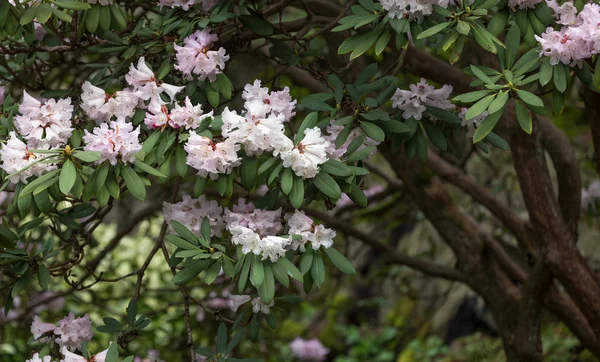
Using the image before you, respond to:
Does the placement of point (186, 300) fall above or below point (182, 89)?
below

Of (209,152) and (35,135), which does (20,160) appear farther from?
(209,152)

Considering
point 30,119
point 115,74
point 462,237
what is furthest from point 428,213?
point 30,119

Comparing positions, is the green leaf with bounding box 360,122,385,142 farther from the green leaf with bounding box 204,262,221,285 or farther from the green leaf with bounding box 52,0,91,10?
the green leaf with bounding box 52,0,91,10

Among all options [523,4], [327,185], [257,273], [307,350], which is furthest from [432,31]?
[307,350]

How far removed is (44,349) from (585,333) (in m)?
2.15

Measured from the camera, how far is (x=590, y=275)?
3098mm

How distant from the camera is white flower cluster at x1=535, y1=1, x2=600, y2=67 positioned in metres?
1.83

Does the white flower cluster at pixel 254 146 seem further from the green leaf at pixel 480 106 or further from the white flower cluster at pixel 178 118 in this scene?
the green leaf at pixel 480 106

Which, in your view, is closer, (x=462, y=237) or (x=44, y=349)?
(x=44, y=349)

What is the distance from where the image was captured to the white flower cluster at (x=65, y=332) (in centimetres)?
239

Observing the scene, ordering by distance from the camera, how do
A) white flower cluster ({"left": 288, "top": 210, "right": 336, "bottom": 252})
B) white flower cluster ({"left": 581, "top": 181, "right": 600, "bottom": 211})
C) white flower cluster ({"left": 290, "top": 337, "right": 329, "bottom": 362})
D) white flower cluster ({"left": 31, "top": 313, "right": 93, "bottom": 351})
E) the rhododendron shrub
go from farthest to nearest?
white flower cluster ({"left": 290, "top": 337, "right": 329, "bottom": 362}) → white flower cluster ({"left": 581, "top": 181, "right": 600, "bottom": 211}) → white flower cluster ({"left": 31, "top": 313, "right": 93, "bottom": 351}) → white flower cluster ({"left": 288, "top": 210, "right": 336, "bottom": 252}) → the rhododendron shrub

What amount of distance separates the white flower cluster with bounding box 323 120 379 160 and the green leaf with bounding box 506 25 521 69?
0.39 m

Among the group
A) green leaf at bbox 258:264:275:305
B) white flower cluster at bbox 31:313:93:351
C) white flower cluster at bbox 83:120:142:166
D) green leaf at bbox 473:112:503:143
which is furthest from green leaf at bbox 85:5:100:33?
green leaf at bbox 473:112:503:143

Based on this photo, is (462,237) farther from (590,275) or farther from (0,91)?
(0,91)
